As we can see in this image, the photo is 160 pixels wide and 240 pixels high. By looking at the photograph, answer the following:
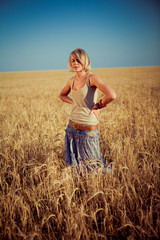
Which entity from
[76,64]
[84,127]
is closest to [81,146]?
[84,127]

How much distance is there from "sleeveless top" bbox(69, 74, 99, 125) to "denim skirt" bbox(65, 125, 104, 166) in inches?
6.0

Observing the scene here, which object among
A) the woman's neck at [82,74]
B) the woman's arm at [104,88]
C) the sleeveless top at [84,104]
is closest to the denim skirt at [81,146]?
the sleeveless top at [84,104]

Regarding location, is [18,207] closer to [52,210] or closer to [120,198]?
[52,210]

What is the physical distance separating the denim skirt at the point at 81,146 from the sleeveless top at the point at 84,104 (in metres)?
0.15

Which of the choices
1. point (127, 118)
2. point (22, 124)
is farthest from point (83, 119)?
point (22, 124)

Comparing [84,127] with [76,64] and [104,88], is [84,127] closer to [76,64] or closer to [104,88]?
[104,88]

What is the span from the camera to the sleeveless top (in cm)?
153

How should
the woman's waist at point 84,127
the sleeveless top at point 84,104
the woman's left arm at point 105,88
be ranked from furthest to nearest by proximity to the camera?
the woman's waist at point 84,127
the sleeveless top at point 84,104
the woman's left arm at point 105,88

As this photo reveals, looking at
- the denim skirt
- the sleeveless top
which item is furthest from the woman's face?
the denim skirt

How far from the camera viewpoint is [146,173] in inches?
63.2

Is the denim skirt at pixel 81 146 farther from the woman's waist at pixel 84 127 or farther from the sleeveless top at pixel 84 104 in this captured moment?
the sleeveless top at pixel 84 104

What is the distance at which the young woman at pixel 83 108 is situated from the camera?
1456mm

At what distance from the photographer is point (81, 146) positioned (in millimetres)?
1751

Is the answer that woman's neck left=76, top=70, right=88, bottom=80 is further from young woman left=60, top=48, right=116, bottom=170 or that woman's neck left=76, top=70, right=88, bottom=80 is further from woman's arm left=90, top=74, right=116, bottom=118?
woman's arm left=90, top=74, right=116, bottom=118
